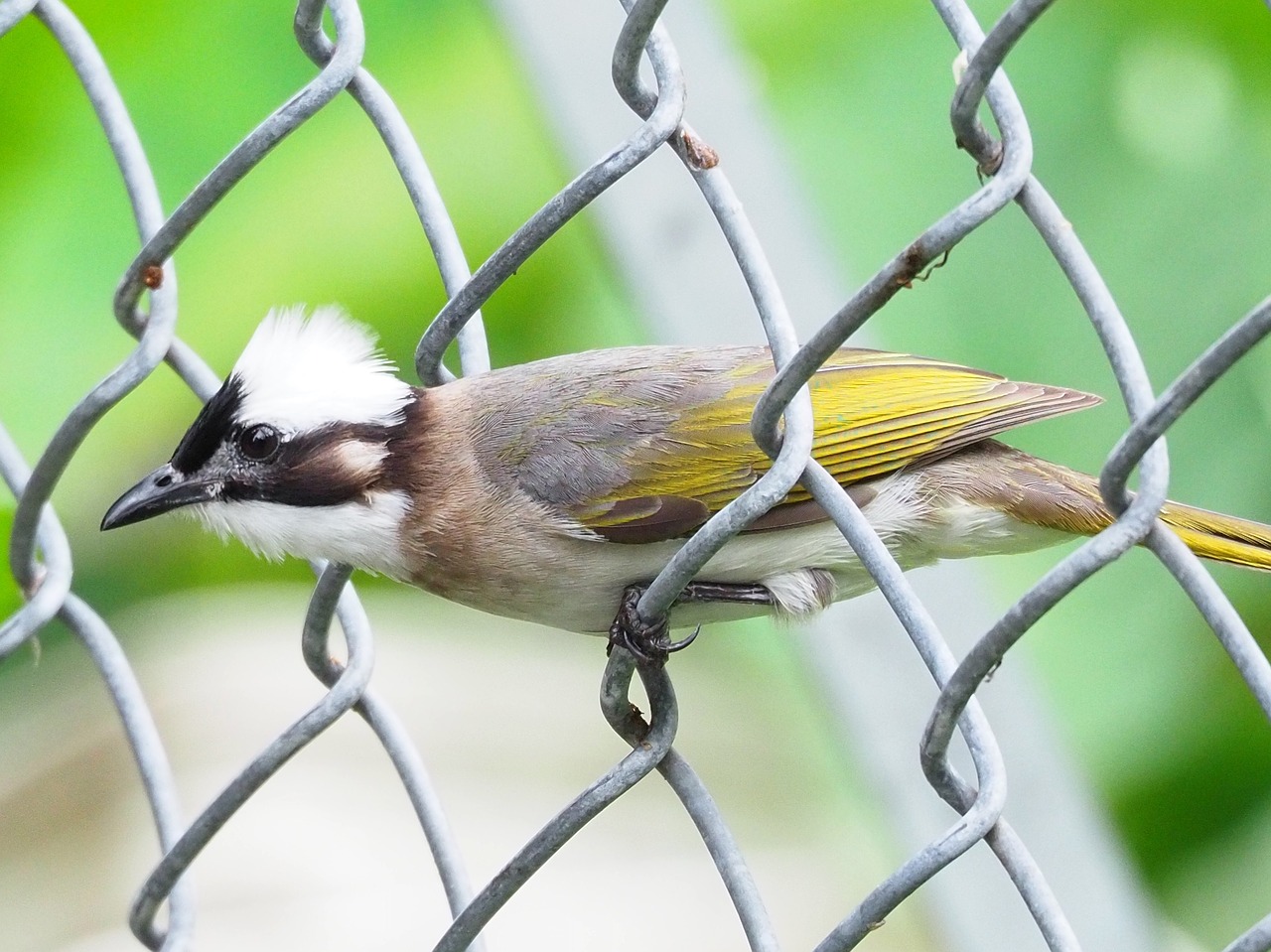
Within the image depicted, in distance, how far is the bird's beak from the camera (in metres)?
2.22

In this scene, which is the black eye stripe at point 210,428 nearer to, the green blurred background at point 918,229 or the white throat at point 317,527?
the white throat at point 317,527

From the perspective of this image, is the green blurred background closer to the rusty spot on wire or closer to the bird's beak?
the bird's beak

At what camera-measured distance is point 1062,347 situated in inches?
134

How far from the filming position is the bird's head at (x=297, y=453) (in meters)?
2.27

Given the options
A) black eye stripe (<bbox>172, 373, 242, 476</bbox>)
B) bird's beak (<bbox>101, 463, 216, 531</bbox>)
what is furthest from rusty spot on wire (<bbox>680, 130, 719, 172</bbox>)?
bird's beak (<bbox>101, 463, 216, 531</bbox>)

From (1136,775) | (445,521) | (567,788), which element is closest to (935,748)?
(445,521)

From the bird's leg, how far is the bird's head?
1.57 feet

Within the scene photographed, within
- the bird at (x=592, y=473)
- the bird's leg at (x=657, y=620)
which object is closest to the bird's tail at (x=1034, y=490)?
the bird at (x=592, y=473)

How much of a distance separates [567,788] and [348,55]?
3263 mm

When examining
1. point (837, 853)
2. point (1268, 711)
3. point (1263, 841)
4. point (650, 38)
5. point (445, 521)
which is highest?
point (650, 38)

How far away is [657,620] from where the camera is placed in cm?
148

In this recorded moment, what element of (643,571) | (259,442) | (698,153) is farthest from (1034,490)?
(259,442)

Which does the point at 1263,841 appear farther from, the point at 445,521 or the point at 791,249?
the point at 445,521

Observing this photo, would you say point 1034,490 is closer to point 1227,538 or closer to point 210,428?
point 1227,538
